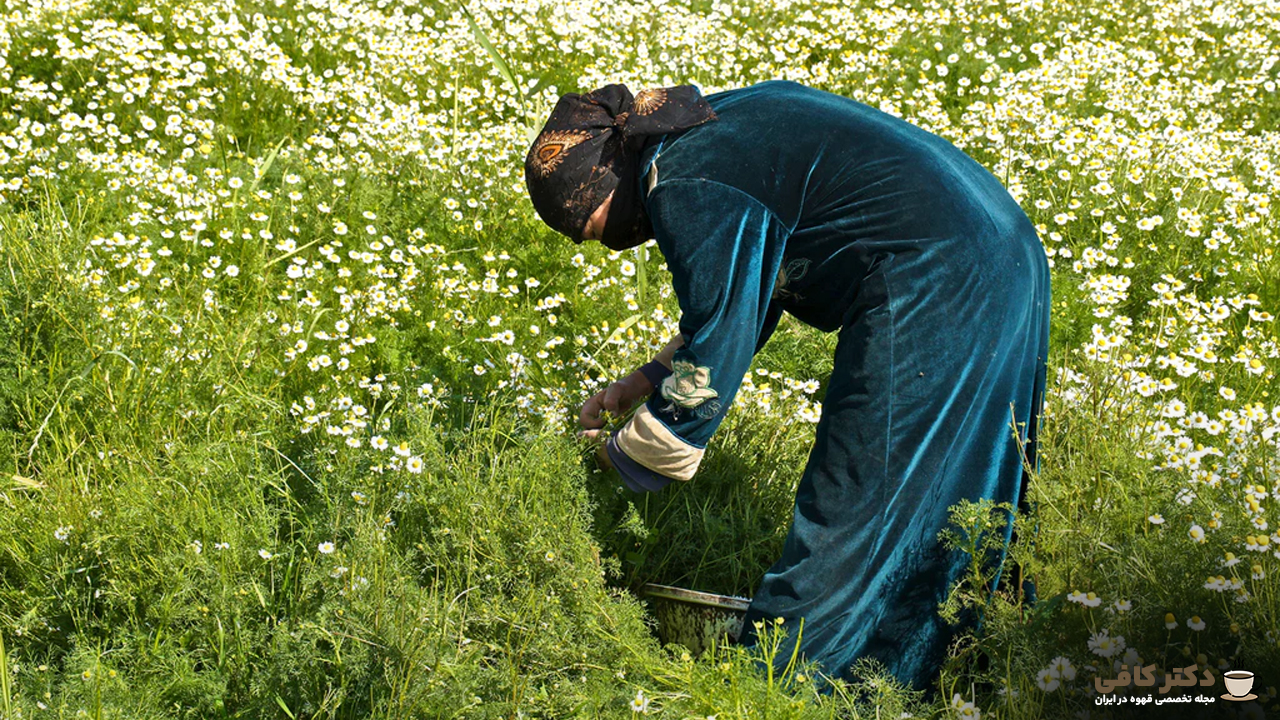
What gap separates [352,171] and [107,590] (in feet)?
8.11

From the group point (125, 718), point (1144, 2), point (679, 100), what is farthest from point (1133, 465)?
point (1144, 2)

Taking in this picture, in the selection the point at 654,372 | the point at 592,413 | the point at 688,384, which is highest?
the point at 688,384

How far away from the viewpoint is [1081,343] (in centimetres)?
422

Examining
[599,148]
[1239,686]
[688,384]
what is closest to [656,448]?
[688,384]

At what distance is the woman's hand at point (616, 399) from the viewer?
301 cm

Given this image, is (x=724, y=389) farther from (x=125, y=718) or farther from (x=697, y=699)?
(x=125, y=718)

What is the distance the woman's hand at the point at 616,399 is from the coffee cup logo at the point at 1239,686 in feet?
4.62

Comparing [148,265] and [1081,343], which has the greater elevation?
[1081,343]

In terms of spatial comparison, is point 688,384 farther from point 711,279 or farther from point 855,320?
point 855,320

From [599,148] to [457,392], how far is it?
1371 mm

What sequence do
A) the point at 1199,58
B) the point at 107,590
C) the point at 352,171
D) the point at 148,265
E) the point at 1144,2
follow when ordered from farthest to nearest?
the point at 1144,2, the point at 1199,58, the point at 352,171, the point at 148,265, the point at 107,590

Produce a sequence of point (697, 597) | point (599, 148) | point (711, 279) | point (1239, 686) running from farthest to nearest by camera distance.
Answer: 1. point (697, 597)
2. point (599, 148)
3. point (711, 279)
4. point (1239, 686)

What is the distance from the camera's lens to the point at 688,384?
250cm

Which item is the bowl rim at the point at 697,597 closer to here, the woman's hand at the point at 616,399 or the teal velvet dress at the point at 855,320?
the teal velvet dress at the point at 855,320
